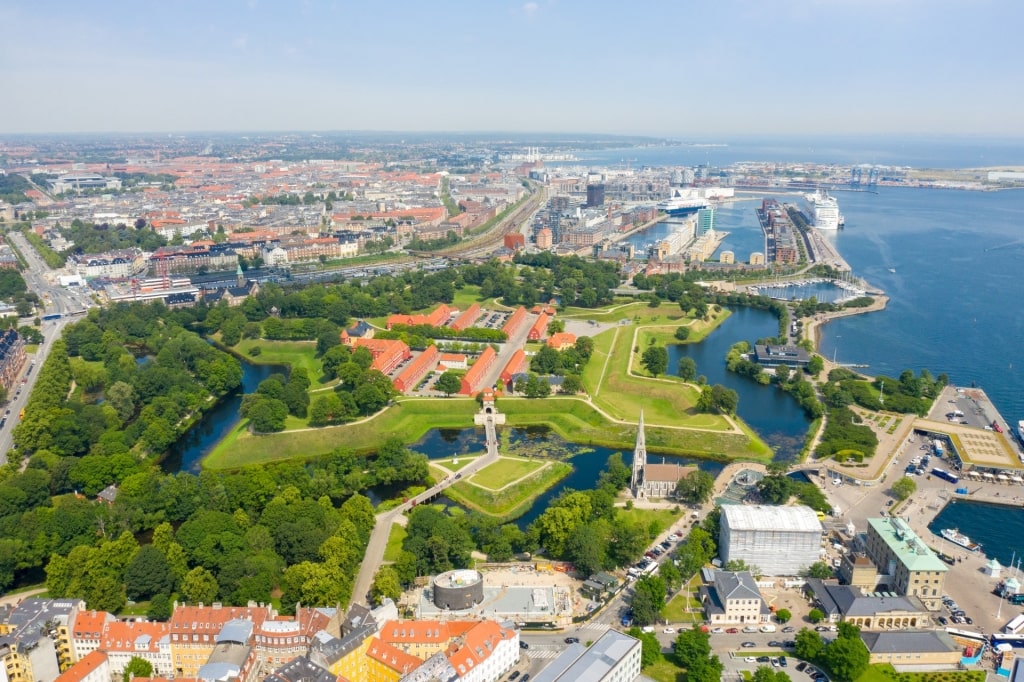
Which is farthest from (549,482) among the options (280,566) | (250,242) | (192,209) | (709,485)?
(192,209)

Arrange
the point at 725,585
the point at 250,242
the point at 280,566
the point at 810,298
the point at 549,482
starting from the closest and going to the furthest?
the point at 725,585 < the point at 280,566 < the point at 549,482 < the point at 810,298 < the point at 250,242

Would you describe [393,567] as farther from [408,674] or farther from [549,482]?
[549,482]

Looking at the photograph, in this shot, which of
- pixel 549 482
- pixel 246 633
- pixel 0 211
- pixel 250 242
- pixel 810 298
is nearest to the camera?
pixel 246 633

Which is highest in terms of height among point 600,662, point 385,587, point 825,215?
point 825,215

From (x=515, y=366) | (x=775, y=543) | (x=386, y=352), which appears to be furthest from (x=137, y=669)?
(x=515, y=366)

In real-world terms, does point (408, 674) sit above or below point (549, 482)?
above

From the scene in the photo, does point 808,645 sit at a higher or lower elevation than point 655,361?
higher

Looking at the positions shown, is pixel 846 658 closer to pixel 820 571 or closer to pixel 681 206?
pixel 820 571

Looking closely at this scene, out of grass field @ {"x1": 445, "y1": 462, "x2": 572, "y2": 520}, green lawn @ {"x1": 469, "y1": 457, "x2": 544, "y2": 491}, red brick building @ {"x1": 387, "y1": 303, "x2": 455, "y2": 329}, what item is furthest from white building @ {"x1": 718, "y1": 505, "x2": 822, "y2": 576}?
red brick building @ {"x1": 387, "y1": 303, "x2": 455, "y2": 329}
